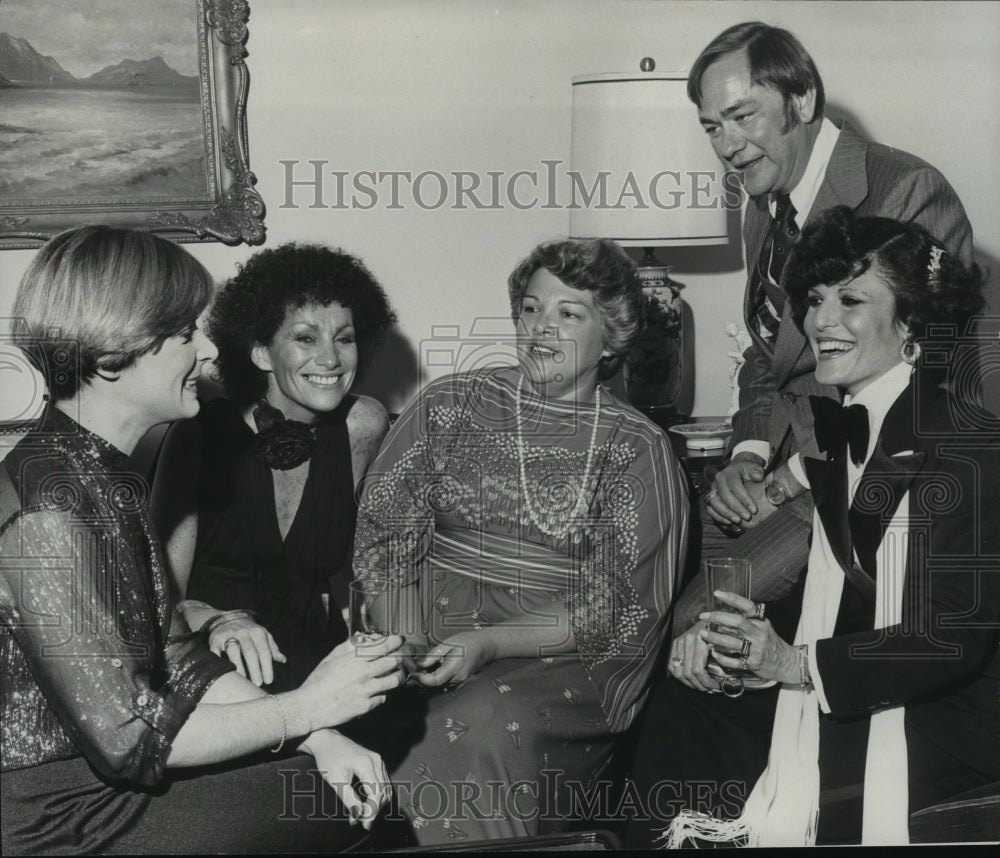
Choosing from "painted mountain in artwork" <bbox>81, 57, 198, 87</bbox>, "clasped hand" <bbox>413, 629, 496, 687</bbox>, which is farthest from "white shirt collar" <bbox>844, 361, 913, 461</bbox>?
"painted mountain in artwork" <bbox>81, 57, 198, 87</bbox>

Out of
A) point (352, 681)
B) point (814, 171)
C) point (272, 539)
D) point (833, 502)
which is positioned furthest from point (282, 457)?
point (814, 171)

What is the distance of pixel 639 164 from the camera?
2627 millimetres

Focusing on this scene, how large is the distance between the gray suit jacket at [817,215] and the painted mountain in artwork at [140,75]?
1.25 meters

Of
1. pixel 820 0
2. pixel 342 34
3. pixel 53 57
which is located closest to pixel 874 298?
pixel 820 0

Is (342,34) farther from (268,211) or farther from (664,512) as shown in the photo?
(664,512)

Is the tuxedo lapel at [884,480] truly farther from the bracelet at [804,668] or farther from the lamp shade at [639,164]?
the lamp shade at [639,164]

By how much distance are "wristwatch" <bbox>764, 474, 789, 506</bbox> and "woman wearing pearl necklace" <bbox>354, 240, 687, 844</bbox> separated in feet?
0.68

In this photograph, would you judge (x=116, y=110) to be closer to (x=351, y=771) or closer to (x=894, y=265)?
(x=351, y=771)

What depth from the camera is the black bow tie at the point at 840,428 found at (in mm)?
2562

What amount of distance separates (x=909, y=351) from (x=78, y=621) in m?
1.71

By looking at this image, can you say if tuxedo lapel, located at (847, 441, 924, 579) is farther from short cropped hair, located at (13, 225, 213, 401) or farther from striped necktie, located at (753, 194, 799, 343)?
short cropped hair, located at (13, 225, 213, 401)

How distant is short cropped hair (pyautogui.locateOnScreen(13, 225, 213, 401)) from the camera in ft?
7.41

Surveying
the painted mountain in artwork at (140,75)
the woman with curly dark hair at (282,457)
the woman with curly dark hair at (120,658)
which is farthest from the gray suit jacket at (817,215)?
the painted mountain in artwork at (140,75)

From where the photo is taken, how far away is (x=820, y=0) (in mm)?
2643
